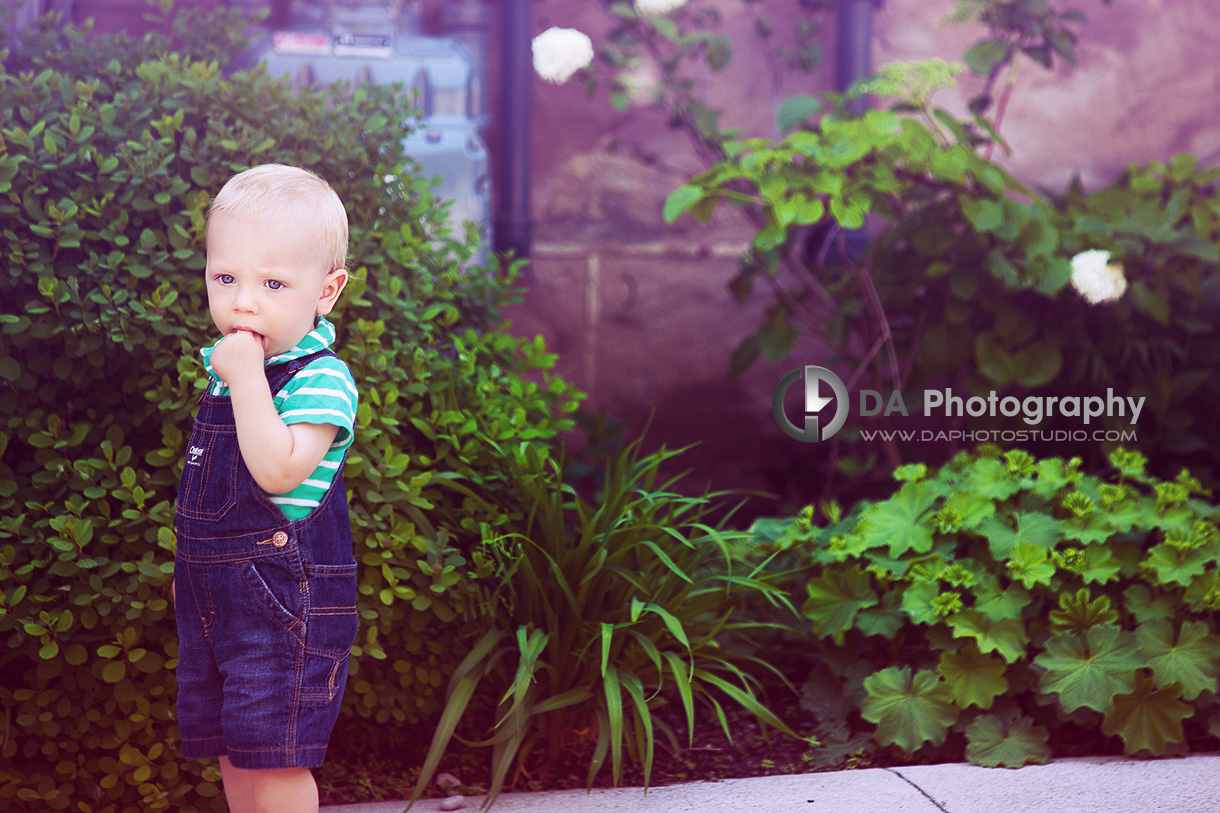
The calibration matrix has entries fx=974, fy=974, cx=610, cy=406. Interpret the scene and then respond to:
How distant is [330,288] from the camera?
4.36ft

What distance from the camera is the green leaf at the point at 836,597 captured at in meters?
2.12

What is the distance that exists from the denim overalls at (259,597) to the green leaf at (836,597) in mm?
1149

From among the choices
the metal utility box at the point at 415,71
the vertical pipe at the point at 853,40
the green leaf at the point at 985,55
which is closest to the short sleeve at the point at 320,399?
the metal utility box at the point at 415,71

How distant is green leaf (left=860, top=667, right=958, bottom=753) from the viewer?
6.40 feet

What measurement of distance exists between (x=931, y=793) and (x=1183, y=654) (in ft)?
2.05

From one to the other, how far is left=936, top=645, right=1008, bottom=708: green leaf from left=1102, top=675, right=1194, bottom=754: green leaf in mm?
210

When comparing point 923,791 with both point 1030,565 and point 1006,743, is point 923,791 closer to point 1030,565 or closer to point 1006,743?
point 1006,743

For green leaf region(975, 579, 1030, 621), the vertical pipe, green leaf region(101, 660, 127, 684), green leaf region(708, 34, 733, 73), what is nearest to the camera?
green leaf region(101, 660, 127, 684)

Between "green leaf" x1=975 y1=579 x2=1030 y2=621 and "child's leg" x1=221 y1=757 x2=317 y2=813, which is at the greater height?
"green leaf" x1=975 y1=579 x2=1030 y2=621

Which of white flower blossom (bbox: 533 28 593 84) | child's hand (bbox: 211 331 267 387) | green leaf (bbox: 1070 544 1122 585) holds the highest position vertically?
white flower blossom (bbox: 533 28 593 84)

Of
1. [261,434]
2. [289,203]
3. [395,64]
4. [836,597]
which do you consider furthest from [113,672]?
[395,64]

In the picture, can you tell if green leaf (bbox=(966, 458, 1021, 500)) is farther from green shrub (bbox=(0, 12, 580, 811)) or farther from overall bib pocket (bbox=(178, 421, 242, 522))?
overall bib pocket (bbox=(178, 421, 242, 522))

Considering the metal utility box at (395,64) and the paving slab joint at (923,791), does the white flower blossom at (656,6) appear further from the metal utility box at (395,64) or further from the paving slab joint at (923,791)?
the paving slab joint at (923,791)

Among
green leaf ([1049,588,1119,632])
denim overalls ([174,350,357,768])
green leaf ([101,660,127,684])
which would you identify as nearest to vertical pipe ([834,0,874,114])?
green leaf ([1049,588,1119,632])
